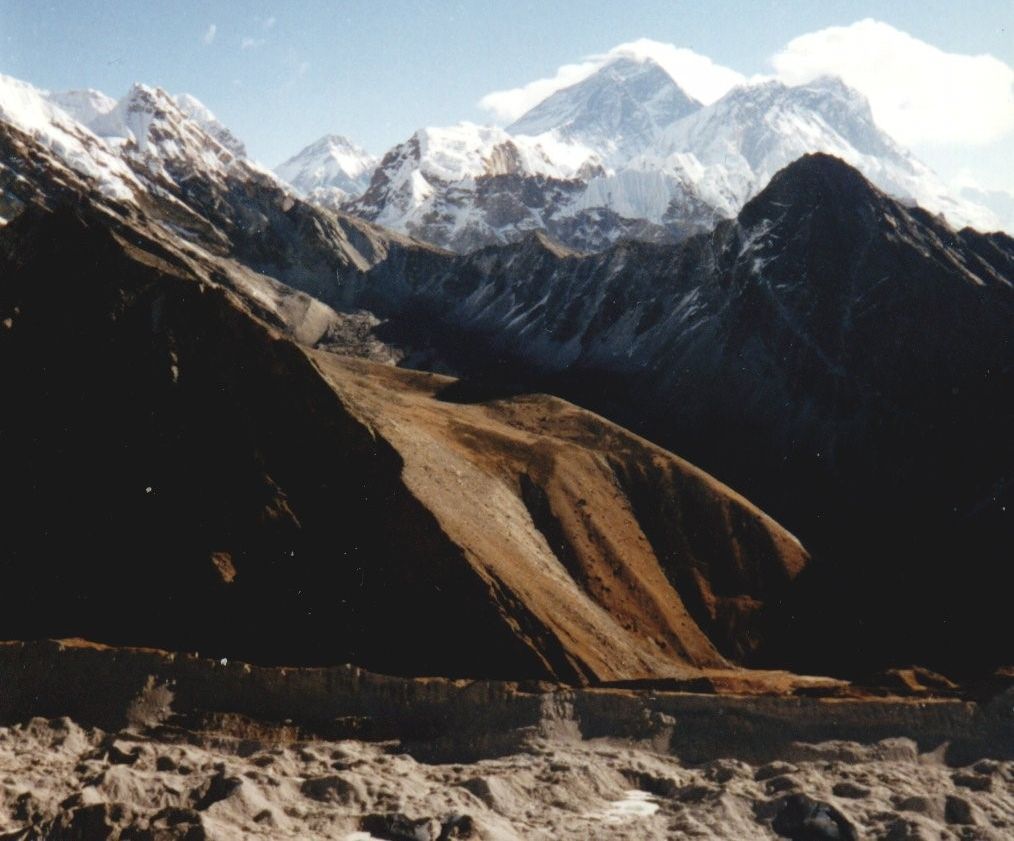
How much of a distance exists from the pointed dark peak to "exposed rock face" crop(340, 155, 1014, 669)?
0.21m

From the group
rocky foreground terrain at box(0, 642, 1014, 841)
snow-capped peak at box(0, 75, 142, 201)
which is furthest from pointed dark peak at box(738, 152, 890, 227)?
snow-capped peak at box(0, 75, 142, 201)

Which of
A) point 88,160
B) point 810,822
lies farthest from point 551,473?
point 88,160

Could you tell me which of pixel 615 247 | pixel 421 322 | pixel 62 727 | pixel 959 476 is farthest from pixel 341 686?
pixel 421 322

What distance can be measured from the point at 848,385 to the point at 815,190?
94.8ft

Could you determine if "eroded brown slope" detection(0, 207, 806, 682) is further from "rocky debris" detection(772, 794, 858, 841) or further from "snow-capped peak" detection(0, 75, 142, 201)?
"snow-capped peak" detection(0, 75, 142, 201)

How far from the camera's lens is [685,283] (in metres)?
128

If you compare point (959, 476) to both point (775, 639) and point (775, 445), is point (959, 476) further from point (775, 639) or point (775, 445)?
point (775, 639)

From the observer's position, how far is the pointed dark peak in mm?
112250

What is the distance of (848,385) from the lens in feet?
321

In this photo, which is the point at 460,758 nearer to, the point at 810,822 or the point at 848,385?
the point at 810,822

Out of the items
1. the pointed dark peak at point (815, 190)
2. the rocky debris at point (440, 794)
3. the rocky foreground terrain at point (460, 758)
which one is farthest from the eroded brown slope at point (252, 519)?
the pointed dark peak at point (815, 190)

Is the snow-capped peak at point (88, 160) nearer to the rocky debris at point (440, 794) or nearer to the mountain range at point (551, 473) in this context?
the mountain range at point (551, 473)

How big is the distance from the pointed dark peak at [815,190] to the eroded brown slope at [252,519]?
70718 mm

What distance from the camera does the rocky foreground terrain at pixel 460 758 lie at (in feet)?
90.1
